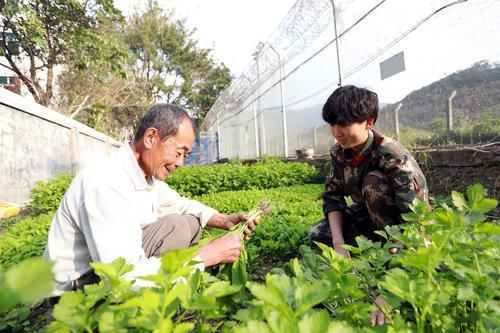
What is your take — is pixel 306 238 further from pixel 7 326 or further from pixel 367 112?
pixel 7 326

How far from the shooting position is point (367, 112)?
2139mm

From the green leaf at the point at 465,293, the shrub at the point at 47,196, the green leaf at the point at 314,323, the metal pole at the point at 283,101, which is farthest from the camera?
the metal pole at the point at 283,101

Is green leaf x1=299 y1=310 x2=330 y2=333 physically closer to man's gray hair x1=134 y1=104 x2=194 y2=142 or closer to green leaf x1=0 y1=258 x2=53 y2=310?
green leaf x1=0 y1=258 x2=53 y2=310

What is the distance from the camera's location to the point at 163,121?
6.03ft

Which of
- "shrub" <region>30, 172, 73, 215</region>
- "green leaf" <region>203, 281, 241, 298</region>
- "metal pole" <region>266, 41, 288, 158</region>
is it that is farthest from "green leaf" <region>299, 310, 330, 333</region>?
"metal pole" <region>266, 41, 288, 158</region>

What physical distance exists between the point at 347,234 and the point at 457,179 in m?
2.97

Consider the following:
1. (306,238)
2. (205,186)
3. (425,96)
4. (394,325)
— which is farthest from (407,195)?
(205,186)

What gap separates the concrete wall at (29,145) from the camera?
7.80 m

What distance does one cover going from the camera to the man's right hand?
1578 millimetres

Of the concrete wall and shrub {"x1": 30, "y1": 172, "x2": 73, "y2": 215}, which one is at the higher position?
the concrete wall

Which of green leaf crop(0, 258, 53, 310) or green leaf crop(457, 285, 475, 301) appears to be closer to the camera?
green leaf crop(0, 258, 53, 310)

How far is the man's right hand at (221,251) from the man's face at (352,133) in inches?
38.2

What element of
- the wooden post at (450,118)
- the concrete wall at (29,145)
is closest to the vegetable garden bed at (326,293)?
the wooden post at (450,118)

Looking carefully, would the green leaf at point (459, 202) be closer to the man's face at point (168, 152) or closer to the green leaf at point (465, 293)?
the green leaf at point (465, 293)
